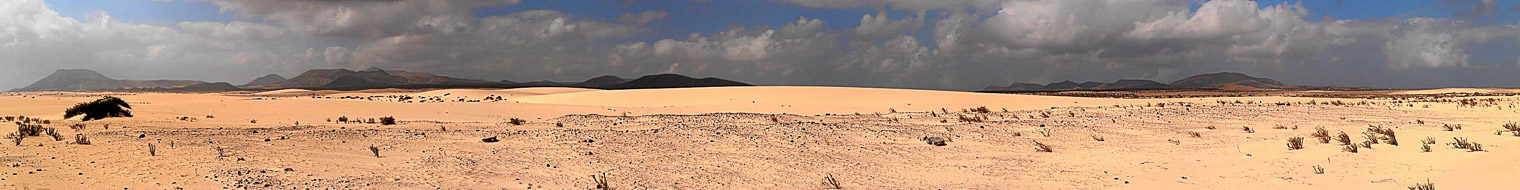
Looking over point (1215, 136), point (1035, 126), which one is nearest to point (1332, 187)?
point (1215, 136)

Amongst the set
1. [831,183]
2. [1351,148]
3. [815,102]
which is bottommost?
[831,183]

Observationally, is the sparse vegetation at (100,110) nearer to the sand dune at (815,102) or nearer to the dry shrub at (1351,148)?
the sand dune at (815,102)

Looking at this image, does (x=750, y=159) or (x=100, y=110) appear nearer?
(x=750, y=159)

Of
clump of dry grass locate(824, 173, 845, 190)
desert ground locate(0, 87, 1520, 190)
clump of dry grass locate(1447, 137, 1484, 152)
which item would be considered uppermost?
clump of dry grass locate(1447, 137, 1484, 152)

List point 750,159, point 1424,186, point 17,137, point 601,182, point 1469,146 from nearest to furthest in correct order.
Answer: point 1424,186, point 601,182, point 1469,146, point 17,137, point 750,159

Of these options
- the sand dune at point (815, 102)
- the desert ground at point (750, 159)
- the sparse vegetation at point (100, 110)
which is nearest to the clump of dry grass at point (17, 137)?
the desert ground at point (750, 159)

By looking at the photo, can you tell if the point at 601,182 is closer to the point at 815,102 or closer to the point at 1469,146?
the point at 1469,146

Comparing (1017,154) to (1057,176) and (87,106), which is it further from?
(87,106)

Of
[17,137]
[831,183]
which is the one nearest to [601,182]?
[831,183]

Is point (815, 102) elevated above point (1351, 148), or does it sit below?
below

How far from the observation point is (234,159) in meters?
8.46

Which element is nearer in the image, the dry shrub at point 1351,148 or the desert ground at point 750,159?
the desert ground at point 750,159

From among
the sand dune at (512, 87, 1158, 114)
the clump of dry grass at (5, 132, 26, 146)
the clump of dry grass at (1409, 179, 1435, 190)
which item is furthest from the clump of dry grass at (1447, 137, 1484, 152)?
the sand dune at (512, 87, 1158, 114)

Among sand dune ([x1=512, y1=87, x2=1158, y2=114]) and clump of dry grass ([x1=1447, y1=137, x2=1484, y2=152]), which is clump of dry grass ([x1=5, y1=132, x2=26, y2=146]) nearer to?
clump of dry grass ([x1=1447, y1=137, x2=1484, y2=152])
